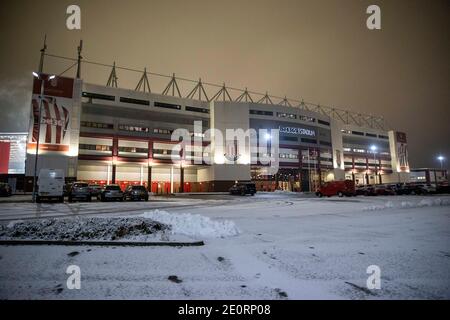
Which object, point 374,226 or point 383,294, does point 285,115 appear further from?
point 383,294

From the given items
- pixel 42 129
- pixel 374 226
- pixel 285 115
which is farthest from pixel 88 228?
pixel 285 115

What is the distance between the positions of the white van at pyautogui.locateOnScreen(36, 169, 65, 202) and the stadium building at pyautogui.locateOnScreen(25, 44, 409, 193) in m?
23.2

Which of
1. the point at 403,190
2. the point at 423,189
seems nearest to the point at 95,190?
the point at 403,190

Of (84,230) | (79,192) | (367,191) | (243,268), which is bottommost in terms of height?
(243,268)

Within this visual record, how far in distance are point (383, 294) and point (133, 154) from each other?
5364 cm

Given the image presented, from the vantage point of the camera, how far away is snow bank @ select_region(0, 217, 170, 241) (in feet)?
21.5

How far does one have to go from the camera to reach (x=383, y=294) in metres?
3.51

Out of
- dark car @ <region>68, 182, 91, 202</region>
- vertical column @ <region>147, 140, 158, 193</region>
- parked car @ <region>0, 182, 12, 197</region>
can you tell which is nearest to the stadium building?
vertical column @ <region>147, 140, 158, 193</region>

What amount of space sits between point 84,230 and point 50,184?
60.3 feet

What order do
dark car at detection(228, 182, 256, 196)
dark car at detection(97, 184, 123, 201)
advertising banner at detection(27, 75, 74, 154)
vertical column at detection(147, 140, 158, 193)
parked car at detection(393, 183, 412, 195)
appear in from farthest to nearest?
vertical column at detection(147, 140, 158, 193), advertising banner at detection(27, 75, 74, 154), dark car at detection(228, 182, 256, 196), parked car at detection(393, 183, 412, 195), dark car at detection(97, 184, 123, 201)

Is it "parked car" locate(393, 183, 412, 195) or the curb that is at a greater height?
"parked car" locate(393, 183, 412, 195)

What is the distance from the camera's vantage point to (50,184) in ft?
71.4

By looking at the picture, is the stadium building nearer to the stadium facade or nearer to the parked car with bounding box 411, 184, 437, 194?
the stadium facade

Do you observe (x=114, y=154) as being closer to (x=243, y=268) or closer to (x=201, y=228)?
(x=201, y=228)
